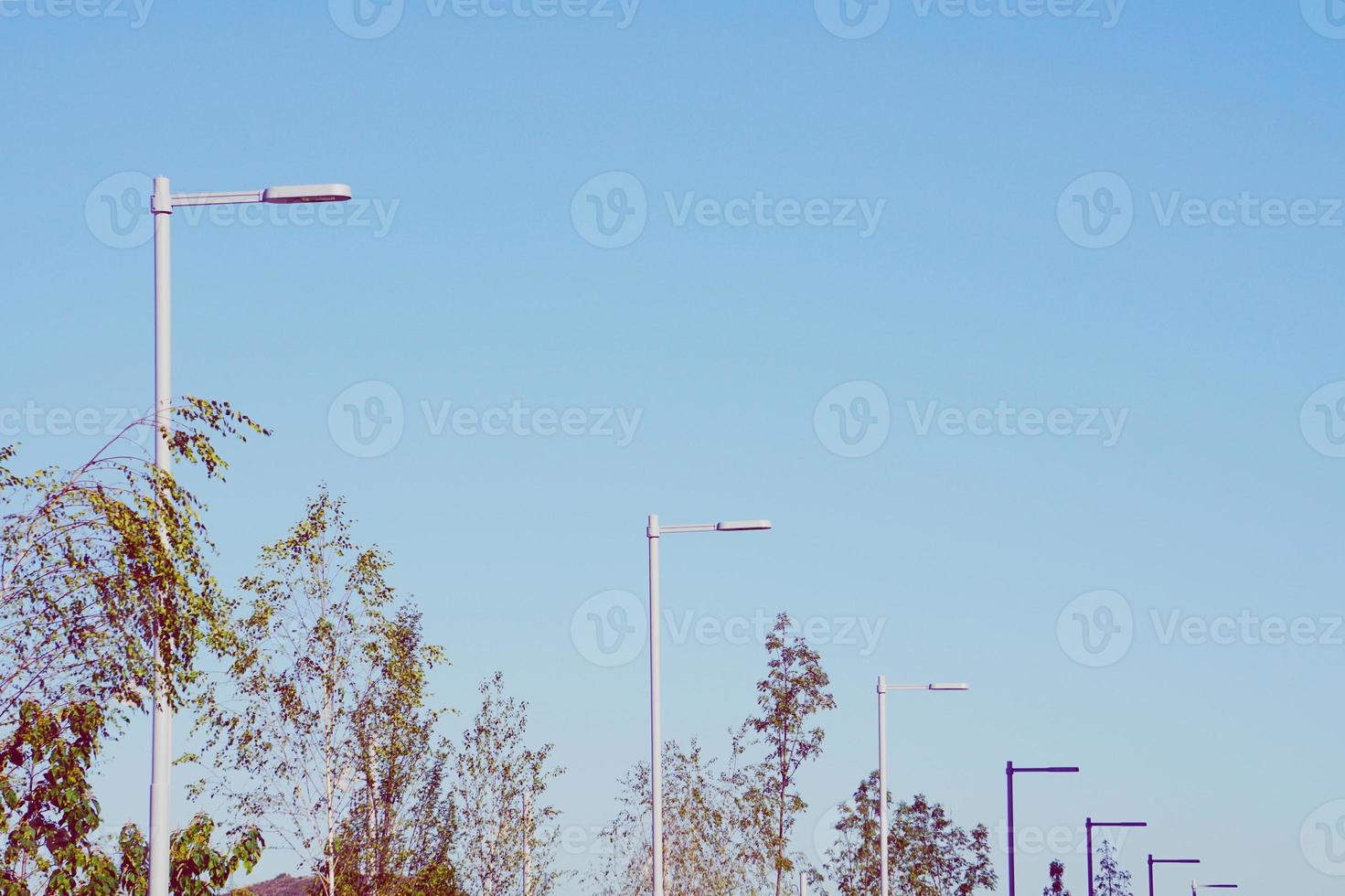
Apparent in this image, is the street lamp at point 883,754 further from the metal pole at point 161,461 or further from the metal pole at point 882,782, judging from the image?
the metal pole at point 161,461

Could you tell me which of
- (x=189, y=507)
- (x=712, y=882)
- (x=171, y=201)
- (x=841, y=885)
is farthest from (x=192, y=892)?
(x=841, y=885)

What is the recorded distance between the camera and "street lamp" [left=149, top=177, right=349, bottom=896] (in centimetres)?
1783

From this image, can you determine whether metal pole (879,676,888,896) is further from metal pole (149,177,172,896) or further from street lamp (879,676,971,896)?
metal pole (149,177,172,896)

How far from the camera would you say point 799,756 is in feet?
177

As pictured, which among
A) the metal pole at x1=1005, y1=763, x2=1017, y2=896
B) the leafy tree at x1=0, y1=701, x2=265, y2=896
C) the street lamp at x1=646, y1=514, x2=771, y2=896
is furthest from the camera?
the metal pole at x1=1005, y1=763, x2=1017, y2=896

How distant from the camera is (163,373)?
728 inches

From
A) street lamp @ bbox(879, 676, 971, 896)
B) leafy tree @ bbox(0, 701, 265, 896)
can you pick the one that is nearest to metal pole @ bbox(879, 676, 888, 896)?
street lamp @ bbox(879, 676, 971, 896)

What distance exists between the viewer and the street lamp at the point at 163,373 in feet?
58.5

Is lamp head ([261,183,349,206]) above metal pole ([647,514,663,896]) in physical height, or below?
above

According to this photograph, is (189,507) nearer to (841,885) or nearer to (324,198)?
(324,198)

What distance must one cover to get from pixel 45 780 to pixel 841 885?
46.2 m

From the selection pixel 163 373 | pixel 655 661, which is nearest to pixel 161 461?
pixel 163 373

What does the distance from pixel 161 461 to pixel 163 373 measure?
3.05 feet

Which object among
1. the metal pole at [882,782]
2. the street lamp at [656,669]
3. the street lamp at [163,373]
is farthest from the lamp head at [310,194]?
the metal pole at [882,782]
